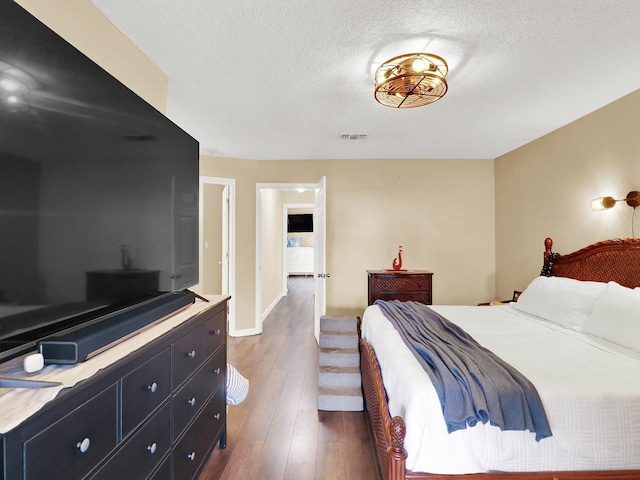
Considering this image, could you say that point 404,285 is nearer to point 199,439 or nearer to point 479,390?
point 479,390

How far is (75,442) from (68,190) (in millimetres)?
753

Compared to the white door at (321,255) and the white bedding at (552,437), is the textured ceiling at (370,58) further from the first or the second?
the white bedding at (552,437)

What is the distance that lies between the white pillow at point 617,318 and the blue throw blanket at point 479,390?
2.98ft

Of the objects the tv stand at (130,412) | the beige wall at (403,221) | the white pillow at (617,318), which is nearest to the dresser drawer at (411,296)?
the beige wall at (403,221)

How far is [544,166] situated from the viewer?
3.42 metres

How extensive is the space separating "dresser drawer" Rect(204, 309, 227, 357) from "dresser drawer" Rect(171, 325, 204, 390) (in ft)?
0.23

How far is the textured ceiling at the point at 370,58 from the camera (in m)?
1.55

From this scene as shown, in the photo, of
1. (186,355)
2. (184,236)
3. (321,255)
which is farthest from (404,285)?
(186,355)

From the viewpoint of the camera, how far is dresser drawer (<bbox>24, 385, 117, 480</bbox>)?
0.72 metres

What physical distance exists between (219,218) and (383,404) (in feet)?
13.8

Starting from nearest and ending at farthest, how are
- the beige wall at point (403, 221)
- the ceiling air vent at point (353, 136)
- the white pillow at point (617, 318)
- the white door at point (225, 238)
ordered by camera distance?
the white pillow at point (617, 318) → the ceiling air vent at point (353, 136) → the beige wall at point (403, 221) → the white door at point (225, 238)

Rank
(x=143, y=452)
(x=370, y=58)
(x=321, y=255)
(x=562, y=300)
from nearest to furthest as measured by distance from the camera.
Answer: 1. (x=143, y=452)
2. (x=370, y=58)
3. (x=562, y=300)
4. (x=321, y=255)

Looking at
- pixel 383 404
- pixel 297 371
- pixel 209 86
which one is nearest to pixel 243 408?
pixel 297 371

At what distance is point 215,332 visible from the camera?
6.14 feet
